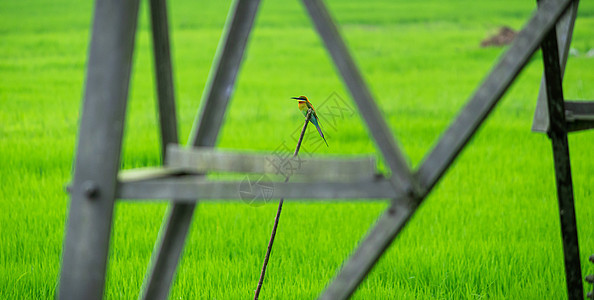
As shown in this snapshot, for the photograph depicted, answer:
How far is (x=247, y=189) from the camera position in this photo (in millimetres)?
1737

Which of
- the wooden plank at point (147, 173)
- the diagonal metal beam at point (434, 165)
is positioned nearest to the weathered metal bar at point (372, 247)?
the diagonal metal beam at point (434, 165)

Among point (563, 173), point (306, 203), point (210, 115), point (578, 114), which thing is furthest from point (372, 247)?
point (306, 203)

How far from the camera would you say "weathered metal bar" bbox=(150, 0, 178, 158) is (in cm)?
204

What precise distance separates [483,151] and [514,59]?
187 inches

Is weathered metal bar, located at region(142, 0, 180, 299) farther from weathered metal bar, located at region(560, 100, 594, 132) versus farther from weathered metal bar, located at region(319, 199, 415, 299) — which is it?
weathered metal bar, located at region(560, 100, 594, 132)

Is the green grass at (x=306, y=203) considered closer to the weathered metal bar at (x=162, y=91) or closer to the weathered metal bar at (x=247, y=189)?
the weathered metal bar at (x=162, y=91)

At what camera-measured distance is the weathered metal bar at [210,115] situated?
1.90m

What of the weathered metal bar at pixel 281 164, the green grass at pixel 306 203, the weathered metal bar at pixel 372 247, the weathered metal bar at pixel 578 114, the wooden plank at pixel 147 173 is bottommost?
the green grass at pixel 306 203

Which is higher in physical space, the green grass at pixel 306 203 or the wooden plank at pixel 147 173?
the wooden plank at pixel 147 173

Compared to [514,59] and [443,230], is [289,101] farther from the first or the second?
[514,59]

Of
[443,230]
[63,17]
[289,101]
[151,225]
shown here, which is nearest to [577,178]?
[443,230]

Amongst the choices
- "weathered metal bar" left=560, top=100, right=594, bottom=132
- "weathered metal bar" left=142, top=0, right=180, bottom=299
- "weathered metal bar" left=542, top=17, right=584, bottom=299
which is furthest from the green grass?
"weathered metal bar" left=142, top=0, right=180, bottom=299

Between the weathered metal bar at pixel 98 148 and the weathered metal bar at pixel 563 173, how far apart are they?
5.16ft

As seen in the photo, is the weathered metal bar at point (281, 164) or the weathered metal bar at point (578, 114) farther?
the weathered metal bar at point (578, 114)
